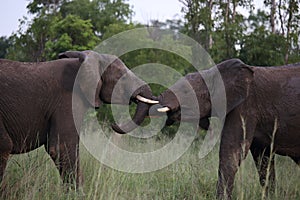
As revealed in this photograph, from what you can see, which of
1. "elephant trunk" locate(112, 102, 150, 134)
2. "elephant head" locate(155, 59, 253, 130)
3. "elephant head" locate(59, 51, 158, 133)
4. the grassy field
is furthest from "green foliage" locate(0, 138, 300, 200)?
"elephant head" locate(59, 51, 158, 133)

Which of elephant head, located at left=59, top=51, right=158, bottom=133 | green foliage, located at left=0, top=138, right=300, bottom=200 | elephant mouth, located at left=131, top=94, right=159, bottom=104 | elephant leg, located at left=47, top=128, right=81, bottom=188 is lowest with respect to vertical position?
green foliage, located at left=0, top=138, right=300, bottom=200

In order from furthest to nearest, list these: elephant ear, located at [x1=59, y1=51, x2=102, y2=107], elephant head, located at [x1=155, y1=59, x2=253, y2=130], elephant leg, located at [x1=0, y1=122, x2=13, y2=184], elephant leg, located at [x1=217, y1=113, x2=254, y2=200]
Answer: elephant ear, located at [x1=59, y1=51, x2=102, y2=107]
elephant head, located at [x1=155, y1=59, x2=253, y2=130]
elephant leg, located at [x1=217, y1=113, x2=254, y2=200]
elephant leg, located at [x1=0, y1=122, x2=13, y2=184]

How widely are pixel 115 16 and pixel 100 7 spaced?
7.77 ft

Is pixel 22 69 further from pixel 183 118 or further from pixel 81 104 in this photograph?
pixel 183 118

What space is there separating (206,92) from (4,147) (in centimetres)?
249

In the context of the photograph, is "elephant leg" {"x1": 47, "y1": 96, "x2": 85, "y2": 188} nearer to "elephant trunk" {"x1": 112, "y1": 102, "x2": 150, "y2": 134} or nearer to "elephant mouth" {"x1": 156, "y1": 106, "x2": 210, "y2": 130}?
"elephant trunk" {"x1": 112, "y1": 102, "x2": 150, "y2": 134}

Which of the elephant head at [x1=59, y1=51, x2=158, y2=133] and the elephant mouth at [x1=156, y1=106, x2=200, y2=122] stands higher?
the elephant head at [x1=59, y1=51, x2=158, y2=133]

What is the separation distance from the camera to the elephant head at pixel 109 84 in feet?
19.3

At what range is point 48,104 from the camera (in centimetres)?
562

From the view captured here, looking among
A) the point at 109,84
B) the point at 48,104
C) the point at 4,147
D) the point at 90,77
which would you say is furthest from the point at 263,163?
the point at 4,147

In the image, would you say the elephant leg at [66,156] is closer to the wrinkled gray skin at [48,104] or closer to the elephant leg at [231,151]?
the wrinkled gray skin at [48,104]

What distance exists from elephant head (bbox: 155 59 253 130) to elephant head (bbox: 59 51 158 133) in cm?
46

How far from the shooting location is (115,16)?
31.9m

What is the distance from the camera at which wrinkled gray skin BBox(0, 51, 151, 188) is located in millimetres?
5398
